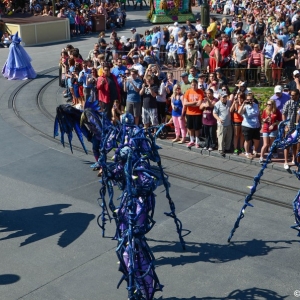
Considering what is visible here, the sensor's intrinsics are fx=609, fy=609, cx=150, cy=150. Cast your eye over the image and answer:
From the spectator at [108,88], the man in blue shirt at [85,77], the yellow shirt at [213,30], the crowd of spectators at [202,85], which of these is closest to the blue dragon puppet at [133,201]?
the crowd of spectators at [202,85]

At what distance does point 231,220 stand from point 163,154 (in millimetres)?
4000

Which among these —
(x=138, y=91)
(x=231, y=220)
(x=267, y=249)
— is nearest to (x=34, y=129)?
(x=138, y=91)

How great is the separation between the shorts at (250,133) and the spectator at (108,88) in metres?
3.90

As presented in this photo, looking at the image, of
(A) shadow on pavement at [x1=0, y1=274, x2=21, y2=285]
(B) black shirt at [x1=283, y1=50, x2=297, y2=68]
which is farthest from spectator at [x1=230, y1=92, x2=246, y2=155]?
(A) shadow on pavement at [x1=0, y1=274, x2=21, y2=285]

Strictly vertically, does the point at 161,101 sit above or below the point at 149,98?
below

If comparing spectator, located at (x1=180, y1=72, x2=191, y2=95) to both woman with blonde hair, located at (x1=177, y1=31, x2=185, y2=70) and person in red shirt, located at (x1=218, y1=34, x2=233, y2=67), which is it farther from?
woman with blonde hair, located at (x1=177, y1=31, x2=185, y2=70)

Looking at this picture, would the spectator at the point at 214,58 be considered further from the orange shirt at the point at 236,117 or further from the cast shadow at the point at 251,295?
the cast shadow at the point at 251,295

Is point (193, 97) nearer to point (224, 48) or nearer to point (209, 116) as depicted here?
point (209, 116)

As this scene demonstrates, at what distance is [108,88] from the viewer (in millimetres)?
15641

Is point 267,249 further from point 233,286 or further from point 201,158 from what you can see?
point 201,158

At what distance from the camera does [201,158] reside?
1395 centimetres

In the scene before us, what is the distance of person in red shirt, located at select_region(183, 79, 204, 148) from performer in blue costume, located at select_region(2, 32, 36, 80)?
10.1m

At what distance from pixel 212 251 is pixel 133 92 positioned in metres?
6.52

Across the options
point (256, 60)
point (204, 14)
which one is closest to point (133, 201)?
point (256, 60)
